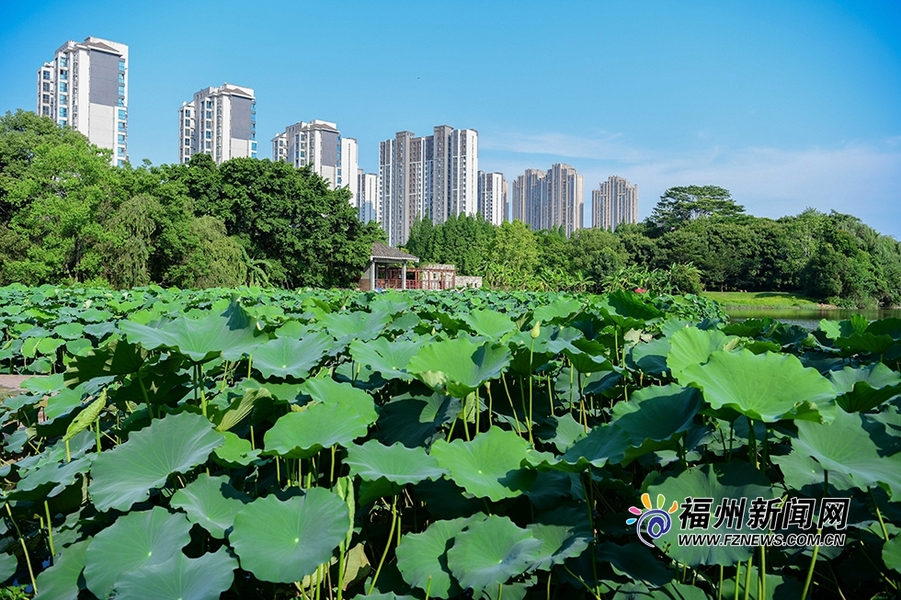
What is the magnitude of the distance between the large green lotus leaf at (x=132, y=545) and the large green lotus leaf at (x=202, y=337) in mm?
346

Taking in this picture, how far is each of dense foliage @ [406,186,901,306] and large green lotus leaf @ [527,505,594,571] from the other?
2898 cm

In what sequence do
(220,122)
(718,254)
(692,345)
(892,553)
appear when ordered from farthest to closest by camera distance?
(220,122) → (718,254) → (692,345) → (892,553)

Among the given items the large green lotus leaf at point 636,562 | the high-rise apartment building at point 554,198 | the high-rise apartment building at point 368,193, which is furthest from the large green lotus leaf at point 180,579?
the high-rise apartment building at point 554,198

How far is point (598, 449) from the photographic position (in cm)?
106

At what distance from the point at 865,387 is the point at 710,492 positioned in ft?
1.37

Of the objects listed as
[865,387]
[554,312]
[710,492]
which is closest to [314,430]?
[710,492]

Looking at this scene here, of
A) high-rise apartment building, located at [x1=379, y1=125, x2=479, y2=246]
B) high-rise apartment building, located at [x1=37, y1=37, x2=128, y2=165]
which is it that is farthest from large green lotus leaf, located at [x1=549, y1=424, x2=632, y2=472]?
high-rise apartment building, located at [x1=379, y1=125, x2=479, y2=246]

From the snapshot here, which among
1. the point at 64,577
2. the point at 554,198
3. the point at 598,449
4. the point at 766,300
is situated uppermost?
the point at 554,198

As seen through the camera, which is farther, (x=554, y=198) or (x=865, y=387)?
(x=554, y=198)

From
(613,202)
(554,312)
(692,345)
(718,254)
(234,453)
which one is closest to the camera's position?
(234,453)

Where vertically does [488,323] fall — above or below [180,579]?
above

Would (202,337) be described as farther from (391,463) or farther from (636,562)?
(636,562)

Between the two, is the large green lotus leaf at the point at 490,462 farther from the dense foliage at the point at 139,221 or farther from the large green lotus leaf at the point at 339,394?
the dense foliage at the point at 139,221

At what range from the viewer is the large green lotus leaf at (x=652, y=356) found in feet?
4.87
